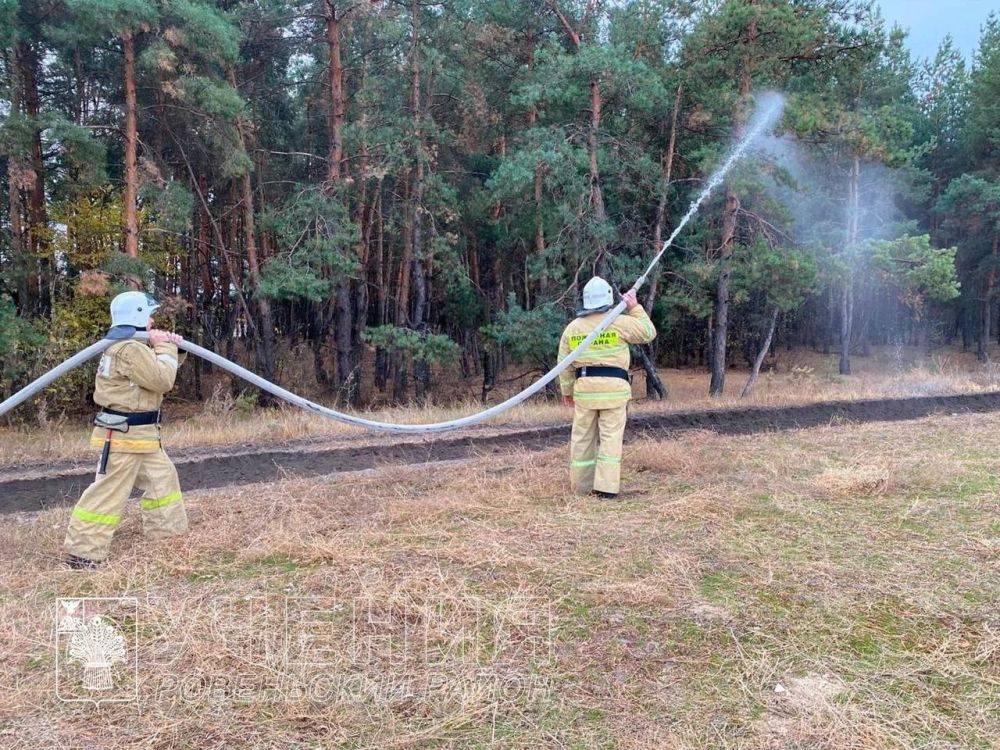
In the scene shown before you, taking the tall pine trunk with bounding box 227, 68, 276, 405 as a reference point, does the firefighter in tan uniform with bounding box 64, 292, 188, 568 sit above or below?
below

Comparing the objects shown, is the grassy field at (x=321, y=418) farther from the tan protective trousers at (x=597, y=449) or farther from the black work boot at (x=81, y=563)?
the black work boot at (x=81, y=563)

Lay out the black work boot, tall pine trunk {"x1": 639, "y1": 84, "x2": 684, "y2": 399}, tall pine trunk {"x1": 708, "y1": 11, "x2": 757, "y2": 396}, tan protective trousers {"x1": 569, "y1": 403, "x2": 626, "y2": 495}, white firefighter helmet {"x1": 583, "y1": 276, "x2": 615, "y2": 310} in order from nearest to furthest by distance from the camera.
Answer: the black work boot → tan protective trousers {"x1": 569, "y1": 403, "x2": 626, "y2": 495} → white firefighter helmet {"x1": 583, "y1": 276, "x2": 615, "y2": 310} → tall pine trunk {"x1": 708, "y1": 11, "x2": 757, "y2": 396} → tall pine trunk {"x1": 639, "y1": 84, "x2": 684, "y2": 399}

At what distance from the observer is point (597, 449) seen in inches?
252

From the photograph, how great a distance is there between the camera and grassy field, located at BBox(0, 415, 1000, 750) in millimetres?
2648

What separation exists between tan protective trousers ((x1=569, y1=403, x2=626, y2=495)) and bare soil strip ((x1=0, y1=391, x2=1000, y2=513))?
9.93 ft

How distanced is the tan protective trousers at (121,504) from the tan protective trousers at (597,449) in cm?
342

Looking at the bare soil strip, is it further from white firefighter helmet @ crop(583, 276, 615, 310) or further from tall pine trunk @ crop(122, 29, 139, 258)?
tall pine trunk @ crop(122, 29, 139, 258)

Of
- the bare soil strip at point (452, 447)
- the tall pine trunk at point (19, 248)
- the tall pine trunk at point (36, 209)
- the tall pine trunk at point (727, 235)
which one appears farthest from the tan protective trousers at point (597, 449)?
the tall pine trunk at point (19, 248)

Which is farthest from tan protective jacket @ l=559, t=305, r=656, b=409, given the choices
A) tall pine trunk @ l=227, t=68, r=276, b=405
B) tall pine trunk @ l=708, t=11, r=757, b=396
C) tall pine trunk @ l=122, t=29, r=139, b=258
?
tall pine trunk @ l=122, t=29, r=139, b=258

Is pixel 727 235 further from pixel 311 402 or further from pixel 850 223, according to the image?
pixel 311 402

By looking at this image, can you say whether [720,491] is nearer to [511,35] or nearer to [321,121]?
[511,35]

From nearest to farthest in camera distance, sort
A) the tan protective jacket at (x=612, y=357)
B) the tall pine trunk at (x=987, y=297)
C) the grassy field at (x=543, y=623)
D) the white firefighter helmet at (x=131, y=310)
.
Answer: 1. the grassy field at (x=543, y=623)
2. the white firefighter helmet at (x=131, y=310)
3. the tan protective jacket at (x=612, y=357)
4. the tall pine trunk at (x=987, y=297)

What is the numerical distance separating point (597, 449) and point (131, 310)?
411 cm

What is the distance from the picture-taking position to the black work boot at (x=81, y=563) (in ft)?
14.8
